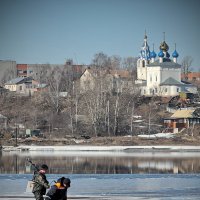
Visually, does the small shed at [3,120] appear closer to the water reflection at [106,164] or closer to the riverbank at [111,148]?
the riverbank at [111,148]

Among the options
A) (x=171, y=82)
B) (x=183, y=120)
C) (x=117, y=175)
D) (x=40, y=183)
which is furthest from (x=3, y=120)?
(x=40, y=183)

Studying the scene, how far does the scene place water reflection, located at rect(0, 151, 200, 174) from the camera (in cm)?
2848

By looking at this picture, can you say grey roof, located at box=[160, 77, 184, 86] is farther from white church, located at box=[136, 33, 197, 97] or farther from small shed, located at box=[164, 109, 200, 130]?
small shed, located at box=[164, 109, 200, 130]

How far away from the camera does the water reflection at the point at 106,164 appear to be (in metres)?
28.5

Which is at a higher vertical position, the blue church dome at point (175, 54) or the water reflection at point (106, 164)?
the blue church dome at point (175, 54)

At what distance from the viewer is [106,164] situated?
106 feet

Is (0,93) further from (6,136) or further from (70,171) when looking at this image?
(70,171)

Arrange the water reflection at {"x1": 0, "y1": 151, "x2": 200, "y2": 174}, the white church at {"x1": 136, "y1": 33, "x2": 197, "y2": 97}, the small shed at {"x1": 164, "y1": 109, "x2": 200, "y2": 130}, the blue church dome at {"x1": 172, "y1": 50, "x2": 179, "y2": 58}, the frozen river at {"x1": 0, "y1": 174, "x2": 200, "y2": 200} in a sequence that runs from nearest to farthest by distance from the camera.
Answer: the frozen river at {"x1": 0, "y1": 174, "x2": 200, "y2": 200} < the water reflection at {"x1": 0, "y1": 151, "x2": 200, "y2": 174} < the small shed at {"x1": 164, "y1": 109, "x2": 200, "y2": 130} < the white church at {"x1": 136, "y1": 33, "x2": 197, "y2": 97} < the blue church dome at {"x1": 172, "y1": 50, "x2": 179, "y2": 58}

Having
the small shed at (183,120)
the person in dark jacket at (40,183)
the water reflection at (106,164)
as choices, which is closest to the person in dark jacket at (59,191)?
the person in dark jacket at (40,183)

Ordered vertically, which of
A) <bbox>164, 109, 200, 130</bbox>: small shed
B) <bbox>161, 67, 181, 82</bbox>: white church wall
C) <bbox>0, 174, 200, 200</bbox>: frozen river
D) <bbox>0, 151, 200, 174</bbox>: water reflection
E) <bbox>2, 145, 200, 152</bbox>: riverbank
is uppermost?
<bbox>161, 67, 181, 82</bbox>: white church wall

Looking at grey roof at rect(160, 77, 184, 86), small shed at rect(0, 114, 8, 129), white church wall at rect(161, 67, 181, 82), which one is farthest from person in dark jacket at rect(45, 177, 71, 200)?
white church wall at rect(161, 67, 181, 82)

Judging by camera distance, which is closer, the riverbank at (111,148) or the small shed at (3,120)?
the riverbank at (111,148)

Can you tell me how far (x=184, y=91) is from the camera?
78.8 metres

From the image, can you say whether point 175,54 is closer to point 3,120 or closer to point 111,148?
point 3,120
